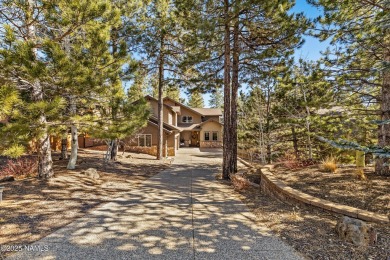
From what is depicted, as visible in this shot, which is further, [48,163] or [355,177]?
[48,163]

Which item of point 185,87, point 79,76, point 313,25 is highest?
point 313,25

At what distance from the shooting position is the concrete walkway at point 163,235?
3.27 metres

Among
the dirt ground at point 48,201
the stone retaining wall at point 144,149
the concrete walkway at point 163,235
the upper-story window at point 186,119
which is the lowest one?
the concrete walkway at point 163,235

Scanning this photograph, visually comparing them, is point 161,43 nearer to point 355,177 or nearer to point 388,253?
point 355,177

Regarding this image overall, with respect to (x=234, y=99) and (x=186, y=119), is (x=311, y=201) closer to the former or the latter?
(x=234, y=99)

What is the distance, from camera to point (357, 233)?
3.36 metres

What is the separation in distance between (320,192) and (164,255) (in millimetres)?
4404

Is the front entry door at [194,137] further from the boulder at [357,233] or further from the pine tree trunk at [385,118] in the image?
the boulder at [357,233]

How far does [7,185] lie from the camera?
21.6ft

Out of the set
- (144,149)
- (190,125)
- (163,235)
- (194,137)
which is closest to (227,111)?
(163,235)

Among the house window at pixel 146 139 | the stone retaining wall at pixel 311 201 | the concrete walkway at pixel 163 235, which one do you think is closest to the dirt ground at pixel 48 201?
the concrete walkway at pixel 163 235

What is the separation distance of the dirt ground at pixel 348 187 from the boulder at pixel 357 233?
1165 millimetres

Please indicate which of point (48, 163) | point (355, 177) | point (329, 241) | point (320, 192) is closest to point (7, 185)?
point (48, 163)

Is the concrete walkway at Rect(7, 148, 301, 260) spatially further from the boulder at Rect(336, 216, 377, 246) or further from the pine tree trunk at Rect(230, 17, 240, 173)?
the pine tree trunk at Rect(230, 17, 240, 173)
